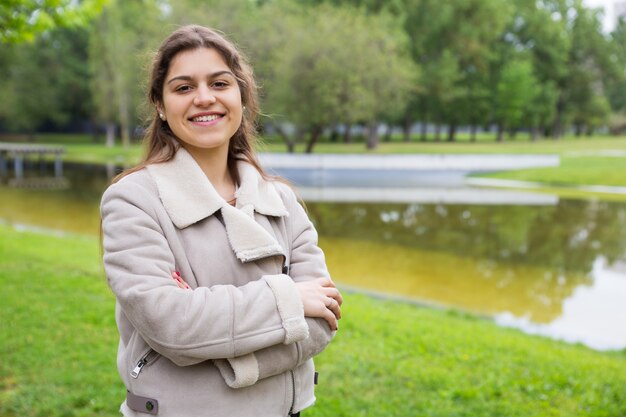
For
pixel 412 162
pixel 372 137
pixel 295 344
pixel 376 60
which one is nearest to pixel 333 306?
pixel 295 344

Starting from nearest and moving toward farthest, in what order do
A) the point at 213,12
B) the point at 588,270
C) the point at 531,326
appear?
the point at 531,326 < the point at 588,270 < the point at 213,12

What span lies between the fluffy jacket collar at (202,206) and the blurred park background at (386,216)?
37 centimetres

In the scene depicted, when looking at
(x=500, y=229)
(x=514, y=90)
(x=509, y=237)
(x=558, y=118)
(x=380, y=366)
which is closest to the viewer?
(x=380, y=366)

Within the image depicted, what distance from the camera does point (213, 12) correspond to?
3017 centimetres

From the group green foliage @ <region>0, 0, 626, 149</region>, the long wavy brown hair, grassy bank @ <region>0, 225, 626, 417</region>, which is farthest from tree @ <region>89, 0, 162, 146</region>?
the long wavy brown hair

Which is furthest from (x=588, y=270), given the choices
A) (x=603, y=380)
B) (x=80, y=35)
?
(x=80, y=35)

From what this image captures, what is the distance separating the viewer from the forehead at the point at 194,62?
163cm

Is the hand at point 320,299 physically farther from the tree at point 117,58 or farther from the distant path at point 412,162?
the tree at point 117,58

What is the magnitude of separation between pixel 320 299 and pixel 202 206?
41cm

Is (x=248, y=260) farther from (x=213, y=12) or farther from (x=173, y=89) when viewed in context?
(x=213, y=12)

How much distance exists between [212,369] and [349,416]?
7.47 feet

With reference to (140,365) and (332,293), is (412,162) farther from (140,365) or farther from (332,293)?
(140,365)

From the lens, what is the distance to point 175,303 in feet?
4.69

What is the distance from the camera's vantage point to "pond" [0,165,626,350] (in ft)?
23.9
